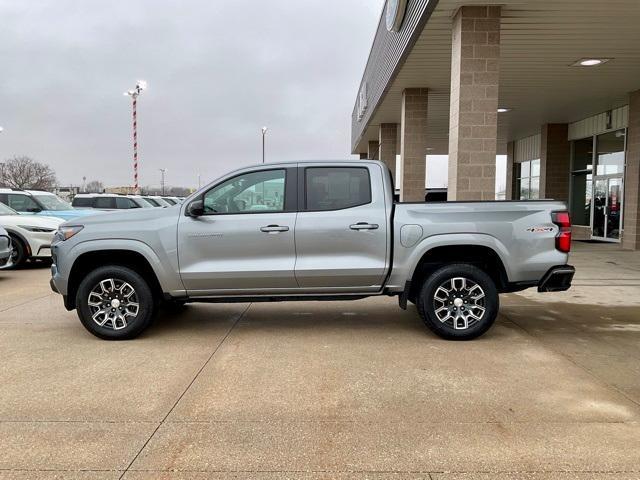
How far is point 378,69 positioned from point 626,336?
11.9 metres

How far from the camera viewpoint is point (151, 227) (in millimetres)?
5762

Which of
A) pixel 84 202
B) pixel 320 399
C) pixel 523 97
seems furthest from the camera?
pixel 84 202

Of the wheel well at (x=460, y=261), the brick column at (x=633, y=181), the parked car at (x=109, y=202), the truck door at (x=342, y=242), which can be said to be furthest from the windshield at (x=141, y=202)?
the brick column at (x=633, y=181)

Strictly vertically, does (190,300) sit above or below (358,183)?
below

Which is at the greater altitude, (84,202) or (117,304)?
(84,202)

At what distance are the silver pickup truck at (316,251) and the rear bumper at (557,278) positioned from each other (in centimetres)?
1

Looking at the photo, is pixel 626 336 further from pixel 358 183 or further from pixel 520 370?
pixel 358 183

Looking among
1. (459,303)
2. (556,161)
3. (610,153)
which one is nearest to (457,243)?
(459,303)

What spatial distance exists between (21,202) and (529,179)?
21.2 m

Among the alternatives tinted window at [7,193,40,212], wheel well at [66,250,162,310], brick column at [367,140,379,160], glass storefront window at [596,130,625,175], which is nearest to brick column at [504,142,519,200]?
brick column at [367,140,379,160]

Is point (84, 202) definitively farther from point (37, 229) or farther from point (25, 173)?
point (25, 173)

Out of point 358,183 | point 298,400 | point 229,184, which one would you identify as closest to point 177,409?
point 298,400

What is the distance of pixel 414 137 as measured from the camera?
14.8 m

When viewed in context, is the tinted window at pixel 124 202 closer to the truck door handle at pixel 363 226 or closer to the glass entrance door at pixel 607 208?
the truck door handle at pixel 363 226
